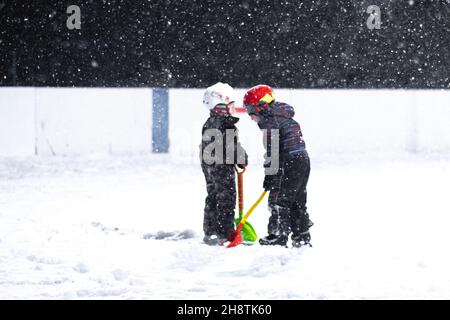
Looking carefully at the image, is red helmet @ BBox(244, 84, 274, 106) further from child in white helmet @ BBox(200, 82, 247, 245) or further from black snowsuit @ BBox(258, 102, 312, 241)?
child in white helmet @ BBox(200, 82, 247, 245)

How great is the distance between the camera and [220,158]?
212 inches

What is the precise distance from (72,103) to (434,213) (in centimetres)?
792

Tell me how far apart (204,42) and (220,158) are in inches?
327

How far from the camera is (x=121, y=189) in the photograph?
9.58 metres

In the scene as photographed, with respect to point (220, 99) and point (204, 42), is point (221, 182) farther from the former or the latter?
point (204, 42)

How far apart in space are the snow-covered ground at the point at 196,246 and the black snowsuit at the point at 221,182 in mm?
242

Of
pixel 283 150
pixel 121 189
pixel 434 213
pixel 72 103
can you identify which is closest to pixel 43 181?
pixel 121 189

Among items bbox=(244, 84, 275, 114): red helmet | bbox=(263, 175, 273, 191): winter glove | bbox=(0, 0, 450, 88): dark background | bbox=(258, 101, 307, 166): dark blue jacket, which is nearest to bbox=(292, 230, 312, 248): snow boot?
bbox=(263, 175, 273, 191): winter glove

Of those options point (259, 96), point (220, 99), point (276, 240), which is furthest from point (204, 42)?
point (276, 240)

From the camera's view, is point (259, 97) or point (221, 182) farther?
point (221, 182)

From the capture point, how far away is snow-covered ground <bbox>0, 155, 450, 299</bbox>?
4312mm

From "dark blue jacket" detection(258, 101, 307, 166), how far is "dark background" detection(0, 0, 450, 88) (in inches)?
330

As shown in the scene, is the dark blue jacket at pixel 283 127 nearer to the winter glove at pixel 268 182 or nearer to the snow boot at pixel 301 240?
the winter glove at pixel 268 182

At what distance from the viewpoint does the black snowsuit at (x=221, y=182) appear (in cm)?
536
